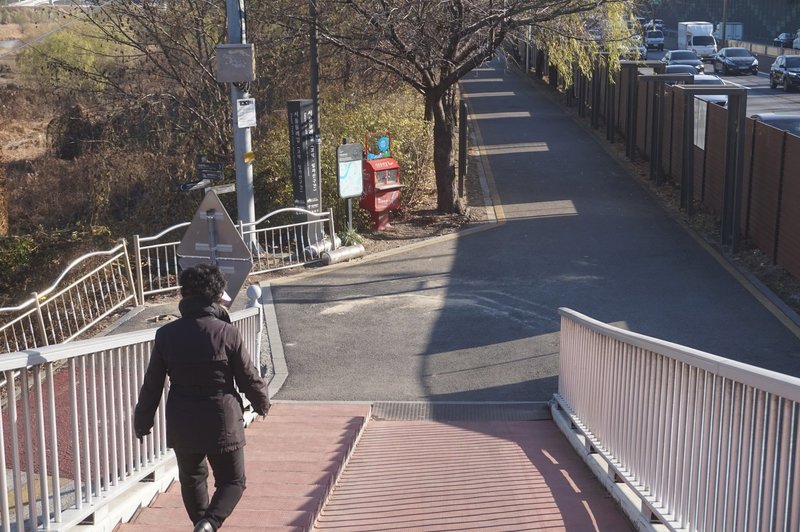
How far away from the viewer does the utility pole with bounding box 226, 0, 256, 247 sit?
1494 centimetres

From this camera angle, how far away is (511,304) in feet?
44.2

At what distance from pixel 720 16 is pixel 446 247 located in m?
75.6

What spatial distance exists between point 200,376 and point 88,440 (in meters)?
0.80

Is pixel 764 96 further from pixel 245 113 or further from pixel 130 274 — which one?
pixel 130 274

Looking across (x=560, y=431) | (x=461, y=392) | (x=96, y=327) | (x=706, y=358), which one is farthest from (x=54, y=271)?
(x=706, y=358)

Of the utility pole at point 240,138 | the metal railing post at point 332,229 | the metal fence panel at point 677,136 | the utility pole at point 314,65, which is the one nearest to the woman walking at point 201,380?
the utility pole at point 240,138

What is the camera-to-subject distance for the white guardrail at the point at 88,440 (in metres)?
4.20

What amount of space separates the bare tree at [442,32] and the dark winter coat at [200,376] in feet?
41.3

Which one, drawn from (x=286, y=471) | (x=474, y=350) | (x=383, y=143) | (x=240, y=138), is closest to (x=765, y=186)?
(x=474, y=350)

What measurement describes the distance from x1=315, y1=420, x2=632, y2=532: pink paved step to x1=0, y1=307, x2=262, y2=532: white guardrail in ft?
3.59

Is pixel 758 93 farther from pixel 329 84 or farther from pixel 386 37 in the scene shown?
pixel 386 37

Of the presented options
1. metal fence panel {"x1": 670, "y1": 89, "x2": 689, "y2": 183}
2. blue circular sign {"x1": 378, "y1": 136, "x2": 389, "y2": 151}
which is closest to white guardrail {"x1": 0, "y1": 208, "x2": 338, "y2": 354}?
blue circular sign {"x1": 378, "y1": 136, "x2": 389, "y2": 151}

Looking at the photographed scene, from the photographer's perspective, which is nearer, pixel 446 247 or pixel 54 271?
pixel 446 247

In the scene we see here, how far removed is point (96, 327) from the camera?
1318 cm
